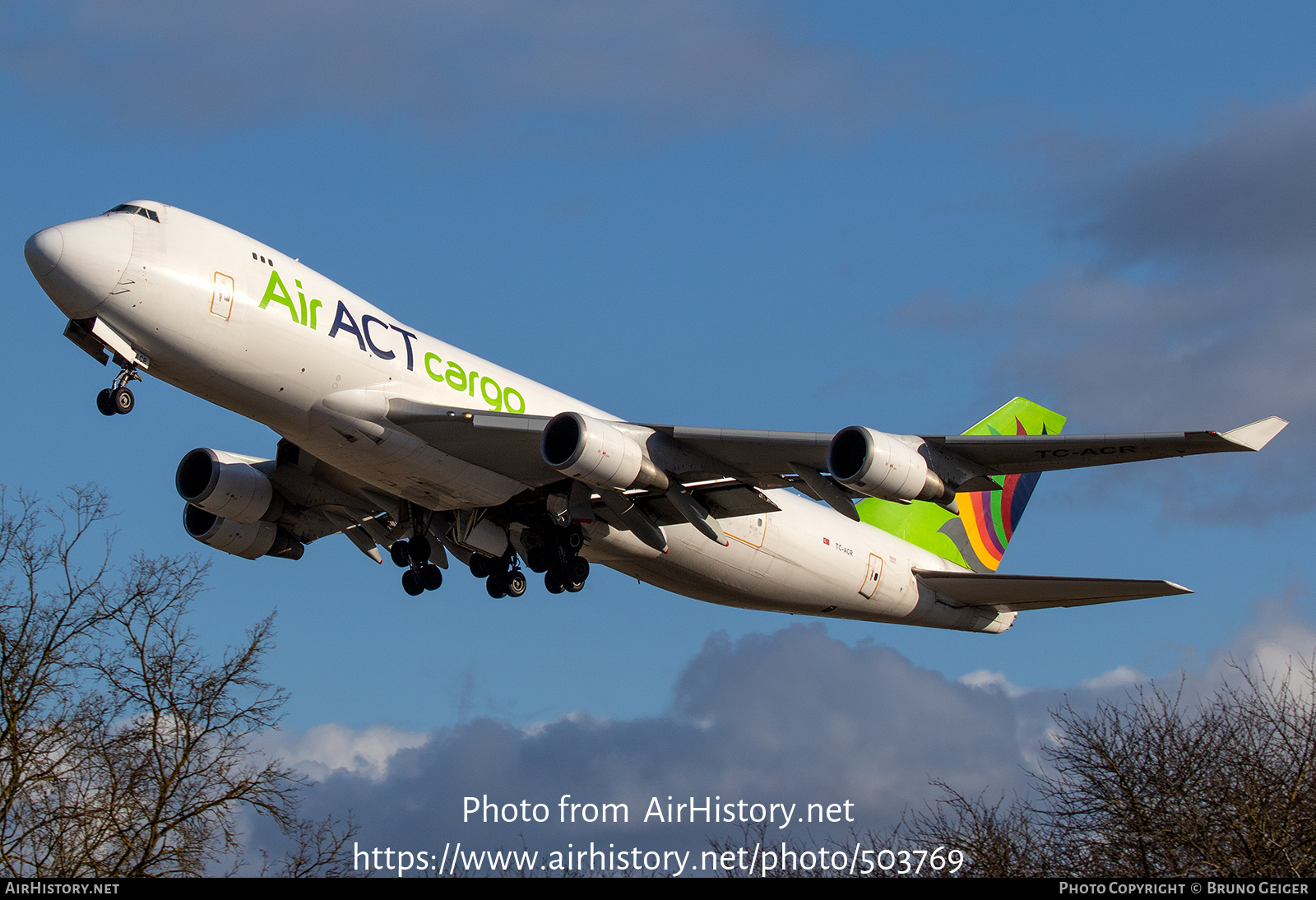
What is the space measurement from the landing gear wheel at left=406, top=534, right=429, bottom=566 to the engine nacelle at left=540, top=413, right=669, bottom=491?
210 inches

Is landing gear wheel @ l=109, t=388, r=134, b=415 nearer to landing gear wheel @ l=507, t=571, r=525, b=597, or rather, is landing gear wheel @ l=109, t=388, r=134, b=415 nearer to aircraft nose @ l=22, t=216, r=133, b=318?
aircraft nose @ l=22, t=216, r=133, b=318

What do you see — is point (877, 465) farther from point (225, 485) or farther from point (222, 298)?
point (225, 485)

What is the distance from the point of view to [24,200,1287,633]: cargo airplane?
72.8 ft

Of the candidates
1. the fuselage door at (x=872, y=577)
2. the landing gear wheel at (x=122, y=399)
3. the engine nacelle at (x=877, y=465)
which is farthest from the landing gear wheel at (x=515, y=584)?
the landing gear wheel at (x=122, y=399)

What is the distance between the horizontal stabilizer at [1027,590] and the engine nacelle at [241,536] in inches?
554

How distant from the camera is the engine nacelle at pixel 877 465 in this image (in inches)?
904

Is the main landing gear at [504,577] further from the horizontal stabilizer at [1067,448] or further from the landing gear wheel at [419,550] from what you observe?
the horizontal stabilizer at [1067,448]

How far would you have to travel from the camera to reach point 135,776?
20484mm

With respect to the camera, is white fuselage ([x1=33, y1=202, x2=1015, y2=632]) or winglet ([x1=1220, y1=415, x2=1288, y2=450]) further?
white fuselage ([x1=33, y1=202, x2=1015, y2=632])

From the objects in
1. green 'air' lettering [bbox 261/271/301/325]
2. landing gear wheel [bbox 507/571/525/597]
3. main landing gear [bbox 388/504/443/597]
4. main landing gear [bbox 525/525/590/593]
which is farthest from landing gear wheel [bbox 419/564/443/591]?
green 'air' lettering [bbox 261/271/301/325]

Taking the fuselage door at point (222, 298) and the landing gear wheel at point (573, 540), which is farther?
the landing gear wheel at point (573, 540)

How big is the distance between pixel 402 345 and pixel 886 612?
13186 mm

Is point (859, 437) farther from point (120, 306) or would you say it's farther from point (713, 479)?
point (120, 306)

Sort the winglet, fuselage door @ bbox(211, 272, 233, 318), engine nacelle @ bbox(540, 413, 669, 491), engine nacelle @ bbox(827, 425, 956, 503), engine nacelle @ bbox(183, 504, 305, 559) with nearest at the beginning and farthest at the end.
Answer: the winglet, fuselage door @ bbox(211, 272, 233, 318), engine nacelle @ bbox(827, 425, 956, 503), engine nacelle @ bbox(540, 413, 669, 491), engine nacelle @ bbox(183, 504, 305, 559)
